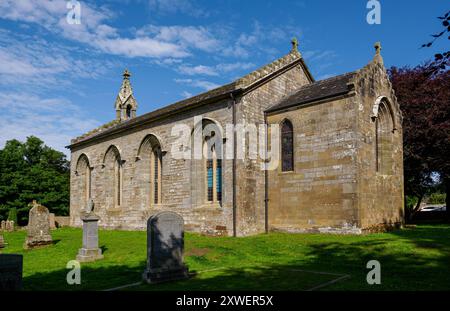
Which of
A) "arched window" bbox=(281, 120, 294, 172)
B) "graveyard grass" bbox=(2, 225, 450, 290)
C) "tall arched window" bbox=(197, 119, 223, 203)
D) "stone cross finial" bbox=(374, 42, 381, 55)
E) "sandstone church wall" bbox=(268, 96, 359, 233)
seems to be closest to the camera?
"graveyard grass" bbox=(2, 225, 450, 290)

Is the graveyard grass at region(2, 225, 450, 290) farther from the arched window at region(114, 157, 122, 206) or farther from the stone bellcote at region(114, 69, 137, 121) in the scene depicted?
the stone bellcote at region(114, 69, 137, 121)

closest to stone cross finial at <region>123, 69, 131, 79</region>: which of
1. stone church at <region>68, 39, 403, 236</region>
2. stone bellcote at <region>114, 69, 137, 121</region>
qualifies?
stone bellcote at <region>114, 69, 137, 121</region>

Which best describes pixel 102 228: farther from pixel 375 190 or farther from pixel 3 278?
pixel 3 278

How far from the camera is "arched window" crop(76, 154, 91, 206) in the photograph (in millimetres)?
32906

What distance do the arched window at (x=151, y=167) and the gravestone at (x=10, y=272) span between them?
17.8m

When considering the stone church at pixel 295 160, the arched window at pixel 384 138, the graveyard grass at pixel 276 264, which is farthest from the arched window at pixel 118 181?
the arched window at pixel 384 138

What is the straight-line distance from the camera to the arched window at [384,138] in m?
19.3

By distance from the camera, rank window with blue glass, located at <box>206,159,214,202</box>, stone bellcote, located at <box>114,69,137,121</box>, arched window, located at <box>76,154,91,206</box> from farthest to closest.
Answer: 1. stone bellcote, located at <box>114,69,137,121</box>
2. arched window, located at <box>76,154,91,206</box>
3. window with blue glass, located at <box>206,159,214,202</box>

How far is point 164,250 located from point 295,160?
33.6 ft

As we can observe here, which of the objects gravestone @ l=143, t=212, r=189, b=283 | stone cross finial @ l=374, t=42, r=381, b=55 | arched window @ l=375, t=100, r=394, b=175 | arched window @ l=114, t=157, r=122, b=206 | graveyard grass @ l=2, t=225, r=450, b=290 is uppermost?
stone cross finial @ l=374, t=42, r=381, b=55

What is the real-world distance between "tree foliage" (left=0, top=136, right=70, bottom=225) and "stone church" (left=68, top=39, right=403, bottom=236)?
1055 inches

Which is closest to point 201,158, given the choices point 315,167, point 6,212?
point 315,167
